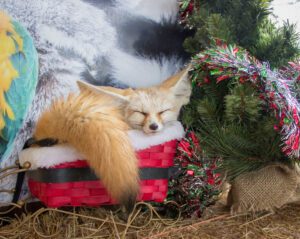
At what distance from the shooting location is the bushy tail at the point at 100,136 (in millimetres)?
676

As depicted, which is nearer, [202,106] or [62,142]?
[62,142]

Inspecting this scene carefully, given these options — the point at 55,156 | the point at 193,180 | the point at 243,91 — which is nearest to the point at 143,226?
the point at 193,180

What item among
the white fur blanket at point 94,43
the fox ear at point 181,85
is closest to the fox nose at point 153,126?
the fox ear at point 181,85

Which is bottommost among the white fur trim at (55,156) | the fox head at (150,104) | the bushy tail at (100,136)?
the white fur trim at (55,156)

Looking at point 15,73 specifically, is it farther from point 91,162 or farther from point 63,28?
point 91,162

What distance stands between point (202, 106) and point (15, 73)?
0.45 m

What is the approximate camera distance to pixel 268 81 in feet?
2.48

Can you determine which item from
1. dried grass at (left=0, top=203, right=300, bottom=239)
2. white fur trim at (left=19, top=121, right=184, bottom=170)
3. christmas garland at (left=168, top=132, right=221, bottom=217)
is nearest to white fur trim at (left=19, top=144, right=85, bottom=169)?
white fur trim at (left=19, top=121, right=184, bottom=170)

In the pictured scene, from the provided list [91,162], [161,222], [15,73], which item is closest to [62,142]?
[91,162]

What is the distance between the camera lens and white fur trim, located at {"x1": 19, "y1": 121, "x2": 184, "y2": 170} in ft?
2.42

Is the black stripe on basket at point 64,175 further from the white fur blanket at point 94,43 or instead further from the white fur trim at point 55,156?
the white fur blanket at point 94,43

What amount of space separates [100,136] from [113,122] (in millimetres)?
48

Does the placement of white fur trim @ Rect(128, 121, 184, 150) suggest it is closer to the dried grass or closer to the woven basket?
the woven basket

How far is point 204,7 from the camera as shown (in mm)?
966
